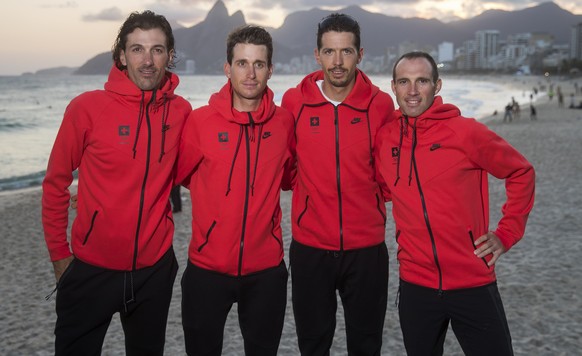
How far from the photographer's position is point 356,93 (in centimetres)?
430

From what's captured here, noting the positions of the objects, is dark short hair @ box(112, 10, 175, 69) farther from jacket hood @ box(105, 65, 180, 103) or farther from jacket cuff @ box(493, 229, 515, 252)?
jacket cuff @ box(493, 229, 515, 252)

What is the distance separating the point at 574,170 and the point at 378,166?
1535 cm

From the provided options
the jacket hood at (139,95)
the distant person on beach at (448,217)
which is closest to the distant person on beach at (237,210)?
the jacket hood at (139,95)

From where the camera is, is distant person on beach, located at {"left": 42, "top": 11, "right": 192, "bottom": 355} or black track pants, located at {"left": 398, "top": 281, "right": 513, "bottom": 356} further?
distant person on beach, located at {"left": 42, "top": 11, "right": 192, "bottom": 355}

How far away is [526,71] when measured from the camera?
198500mm

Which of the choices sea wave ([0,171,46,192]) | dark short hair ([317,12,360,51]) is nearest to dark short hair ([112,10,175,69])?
dark short hair ([317,12,360,51])

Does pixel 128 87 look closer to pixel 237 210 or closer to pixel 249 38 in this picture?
pixel 249 38

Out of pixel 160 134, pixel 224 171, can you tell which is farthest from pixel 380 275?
pixel 160 134

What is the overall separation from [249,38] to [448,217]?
1.91 meters

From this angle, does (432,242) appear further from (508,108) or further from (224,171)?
(508,108)

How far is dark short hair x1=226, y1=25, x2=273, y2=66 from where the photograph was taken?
3783 millimetres

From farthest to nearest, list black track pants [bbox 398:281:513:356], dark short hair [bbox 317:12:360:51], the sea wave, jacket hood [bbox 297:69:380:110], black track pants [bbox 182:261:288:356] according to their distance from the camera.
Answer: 1. the sea wave
2. jacket hood [bbox 297:69:380:110]
3. dark short hair [bbox 317:12:360:51]
4. black track pants [bbox 182:261:288:356]
5. black track pants [bbox 398:281:513:356]

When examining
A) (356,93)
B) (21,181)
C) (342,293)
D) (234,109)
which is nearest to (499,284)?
(342,293)

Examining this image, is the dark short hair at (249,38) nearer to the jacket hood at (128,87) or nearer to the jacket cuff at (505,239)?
the jacket hood at (128,87)
